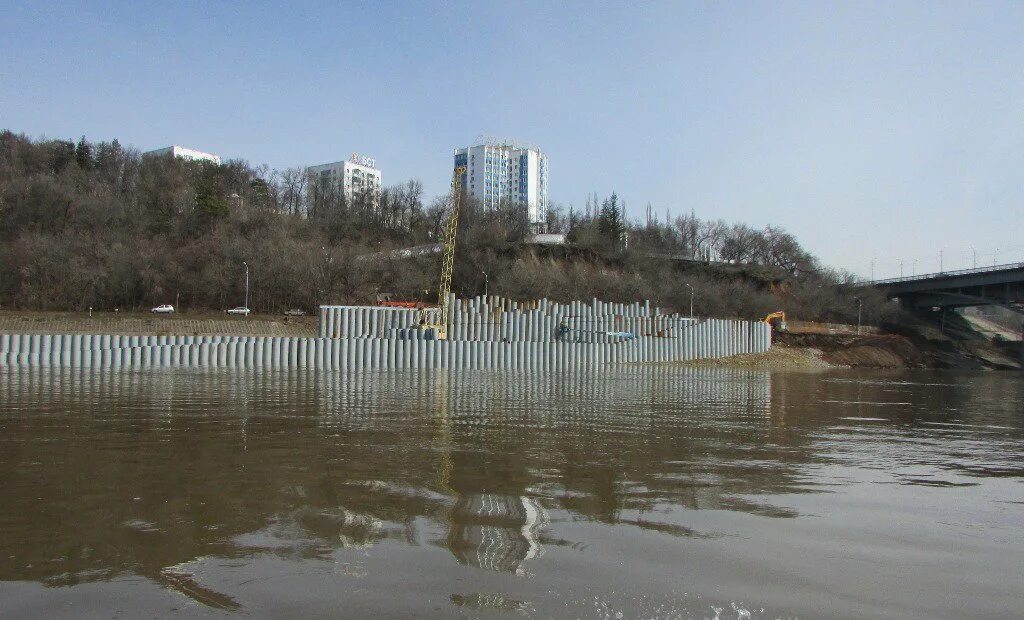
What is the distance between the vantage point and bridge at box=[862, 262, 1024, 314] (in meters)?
84.4

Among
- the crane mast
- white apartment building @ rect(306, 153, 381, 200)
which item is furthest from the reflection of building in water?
white apartment building @ rect(306, 153, 381, 200)

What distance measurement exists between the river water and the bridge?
8507 centimetres

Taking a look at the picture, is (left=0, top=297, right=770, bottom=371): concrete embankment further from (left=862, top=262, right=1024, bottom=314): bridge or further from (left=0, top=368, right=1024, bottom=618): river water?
(left=862, top=262, right=1024, bottom=314): bridge

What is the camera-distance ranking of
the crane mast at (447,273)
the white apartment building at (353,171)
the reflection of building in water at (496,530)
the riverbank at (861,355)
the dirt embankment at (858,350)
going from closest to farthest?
the reflection of building in water at (496,530), the crane mast at (447,273), the riverbank at (861,355), the dirt embankment at (858,350), the white apartment building at (353,171)

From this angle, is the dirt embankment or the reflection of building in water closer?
the reflection of building in water

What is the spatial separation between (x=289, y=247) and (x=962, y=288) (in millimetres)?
84447

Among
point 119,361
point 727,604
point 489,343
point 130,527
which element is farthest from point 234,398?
point 489,343

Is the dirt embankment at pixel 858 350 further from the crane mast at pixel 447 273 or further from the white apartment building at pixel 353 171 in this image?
the white apartment building at pixel 353 171

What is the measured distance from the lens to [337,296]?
81.9m

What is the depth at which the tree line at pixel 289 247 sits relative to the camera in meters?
79.6

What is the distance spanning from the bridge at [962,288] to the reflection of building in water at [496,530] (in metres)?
93.9

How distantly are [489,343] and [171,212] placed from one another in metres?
75.5

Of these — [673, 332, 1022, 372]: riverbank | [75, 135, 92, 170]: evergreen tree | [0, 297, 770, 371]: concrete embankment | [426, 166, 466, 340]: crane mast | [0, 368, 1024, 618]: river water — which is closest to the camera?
[0, 368, 1024, 618]: river water

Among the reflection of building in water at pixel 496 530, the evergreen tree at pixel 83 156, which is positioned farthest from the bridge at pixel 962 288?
the evergreen tree at pixel 83 156
